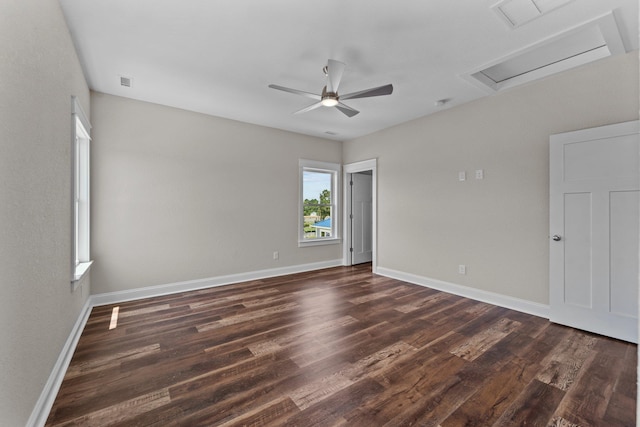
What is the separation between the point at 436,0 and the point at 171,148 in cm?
361

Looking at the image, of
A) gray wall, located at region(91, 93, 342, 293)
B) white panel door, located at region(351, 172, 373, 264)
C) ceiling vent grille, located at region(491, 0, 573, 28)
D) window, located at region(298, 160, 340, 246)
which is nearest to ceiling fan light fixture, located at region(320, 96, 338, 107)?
ceiling vent grille, located at region(491, 0, 573, 28)

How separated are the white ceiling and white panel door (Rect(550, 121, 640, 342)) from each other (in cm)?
95

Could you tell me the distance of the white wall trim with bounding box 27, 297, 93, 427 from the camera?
152 centimetres

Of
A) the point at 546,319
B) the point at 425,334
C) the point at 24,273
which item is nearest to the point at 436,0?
the point at 425,334

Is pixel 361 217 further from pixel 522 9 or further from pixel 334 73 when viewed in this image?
pixel 522 9

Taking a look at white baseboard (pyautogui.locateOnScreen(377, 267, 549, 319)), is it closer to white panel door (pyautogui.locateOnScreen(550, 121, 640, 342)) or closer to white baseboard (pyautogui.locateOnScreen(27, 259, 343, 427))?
white panel door (pyautogui.locateOnScreen(550, 121, 640, 342))

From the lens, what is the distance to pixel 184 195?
4.07 meters

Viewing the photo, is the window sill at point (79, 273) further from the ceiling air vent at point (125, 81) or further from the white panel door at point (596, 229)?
the white panel door at point (596, 229)

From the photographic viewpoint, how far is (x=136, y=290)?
3.71m

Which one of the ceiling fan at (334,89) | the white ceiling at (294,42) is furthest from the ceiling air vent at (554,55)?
the ceiling fan at (334,89)

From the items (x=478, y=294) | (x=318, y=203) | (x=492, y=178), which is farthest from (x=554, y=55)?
(x=318, y=203)

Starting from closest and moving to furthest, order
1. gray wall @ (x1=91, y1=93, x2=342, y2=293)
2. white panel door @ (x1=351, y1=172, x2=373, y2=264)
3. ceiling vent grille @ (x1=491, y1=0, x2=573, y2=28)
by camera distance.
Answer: ceiling vent grille @ (x1=491, y1=0, x2=573, y2=28) < gray wall @ (x1=91, y1=93, x2=342, y2=293) < white panel door @ (x1=351, y1=172, x2=373, y2=264)

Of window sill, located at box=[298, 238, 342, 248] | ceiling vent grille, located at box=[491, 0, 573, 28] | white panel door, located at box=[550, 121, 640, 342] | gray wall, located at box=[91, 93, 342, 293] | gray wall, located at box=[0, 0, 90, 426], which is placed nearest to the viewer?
gray wall, located at box=[0, 0, 90, 426]

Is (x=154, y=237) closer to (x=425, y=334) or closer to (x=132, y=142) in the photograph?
(x=132, y=142)
